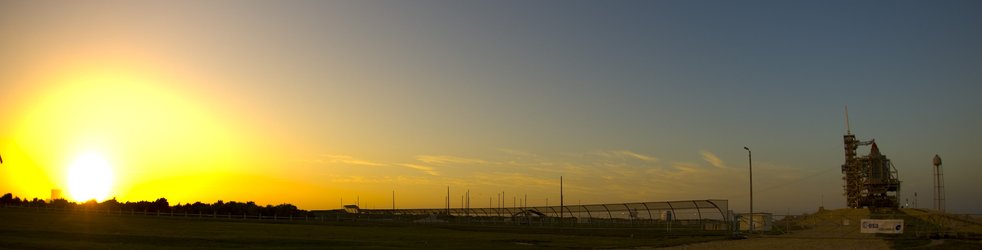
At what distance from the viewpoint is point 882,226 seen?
5725 cm

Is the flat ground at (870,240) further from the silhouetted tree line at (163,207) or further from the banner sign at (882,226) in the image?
the silhouetted tree line at (163,207)

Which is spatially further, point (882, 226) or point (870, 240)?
point (882, 226)

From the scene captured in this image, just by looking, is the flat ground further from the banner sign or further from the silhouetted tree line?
the silhouetted tree line

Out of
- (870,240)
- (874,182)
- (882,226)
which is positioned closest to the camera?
(870,240)

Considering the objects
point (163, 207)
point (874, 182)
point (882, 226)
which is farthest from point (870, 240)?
point (163, 207)

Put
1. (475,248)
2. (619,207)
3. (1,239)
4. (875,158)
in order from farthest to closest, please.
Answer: (875,158) < (619,207) < (475,248) < (1,239)

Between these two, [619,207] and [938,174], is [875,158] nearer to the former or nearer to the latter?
[938,174]

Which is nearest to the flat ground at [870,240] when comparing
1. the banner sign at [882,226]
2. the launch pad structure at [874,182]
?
the banner sign at [882,226]

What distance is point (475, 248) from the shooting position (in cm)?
3816

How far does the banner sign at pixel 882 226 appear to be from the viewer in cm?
5616

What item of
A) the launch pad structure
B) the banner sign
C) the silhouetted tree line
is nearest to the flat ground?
the banner sign

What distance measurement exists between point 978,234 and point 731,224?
18.6m

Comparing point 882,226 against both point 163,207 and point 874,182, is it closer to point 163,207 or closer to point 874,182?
point 874,182

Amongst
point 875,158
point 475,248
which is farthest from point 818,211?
point 475,248
